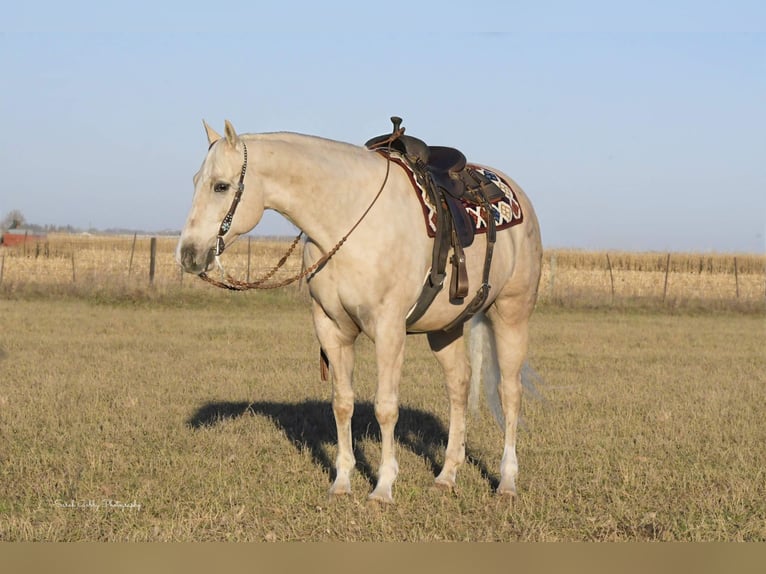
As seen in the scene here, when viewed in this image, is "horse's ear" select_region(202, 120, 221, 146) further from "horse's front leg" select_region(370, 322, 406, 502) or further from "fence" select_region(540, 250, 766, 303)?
"fence" select_region(540, 250, 766, 303)

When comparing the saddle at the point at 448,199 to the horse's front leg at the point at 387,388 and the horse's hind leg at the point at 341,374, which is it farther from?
the horse's hind leg at the point at 341,374

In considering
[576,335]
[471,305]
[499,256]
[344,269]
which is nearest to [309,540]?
[344,269]

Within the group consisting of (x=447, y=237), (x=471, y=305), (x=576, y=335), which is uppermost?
(x=447, y=237)

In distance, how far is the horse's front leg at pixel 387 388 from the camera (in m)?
6.36

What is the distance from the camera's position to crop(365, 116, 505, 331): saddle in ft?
22.0

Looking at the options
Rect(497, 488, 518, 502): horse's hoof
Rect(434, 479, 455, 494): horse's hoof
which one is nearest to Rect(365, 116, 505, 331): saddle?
Rect(434, 479, 455, 494): horse's hoof

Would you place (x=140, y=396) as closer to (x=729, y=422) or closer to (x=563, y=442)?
(x=563, y=442)

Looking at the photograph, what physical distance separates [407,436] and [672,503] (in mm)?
3115

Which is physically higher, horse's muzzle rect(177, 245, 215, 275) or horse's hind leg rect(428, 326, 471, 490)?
horse's muzzle rect(177, 245, 215, 275)

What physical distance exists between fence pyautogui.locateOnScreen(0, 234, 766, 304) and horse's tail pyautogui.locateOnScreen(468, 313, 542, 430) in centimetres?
1243


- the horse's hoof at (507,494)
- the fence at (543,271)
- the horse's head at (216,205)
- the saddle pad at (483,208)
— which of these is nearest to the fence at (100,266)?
the fence at (543,271)

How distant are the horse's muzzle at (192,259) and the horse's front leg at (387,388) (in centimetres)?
129

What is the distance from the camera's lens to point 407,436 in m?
9.12

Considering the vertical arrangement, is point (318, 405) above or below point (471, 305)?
below
